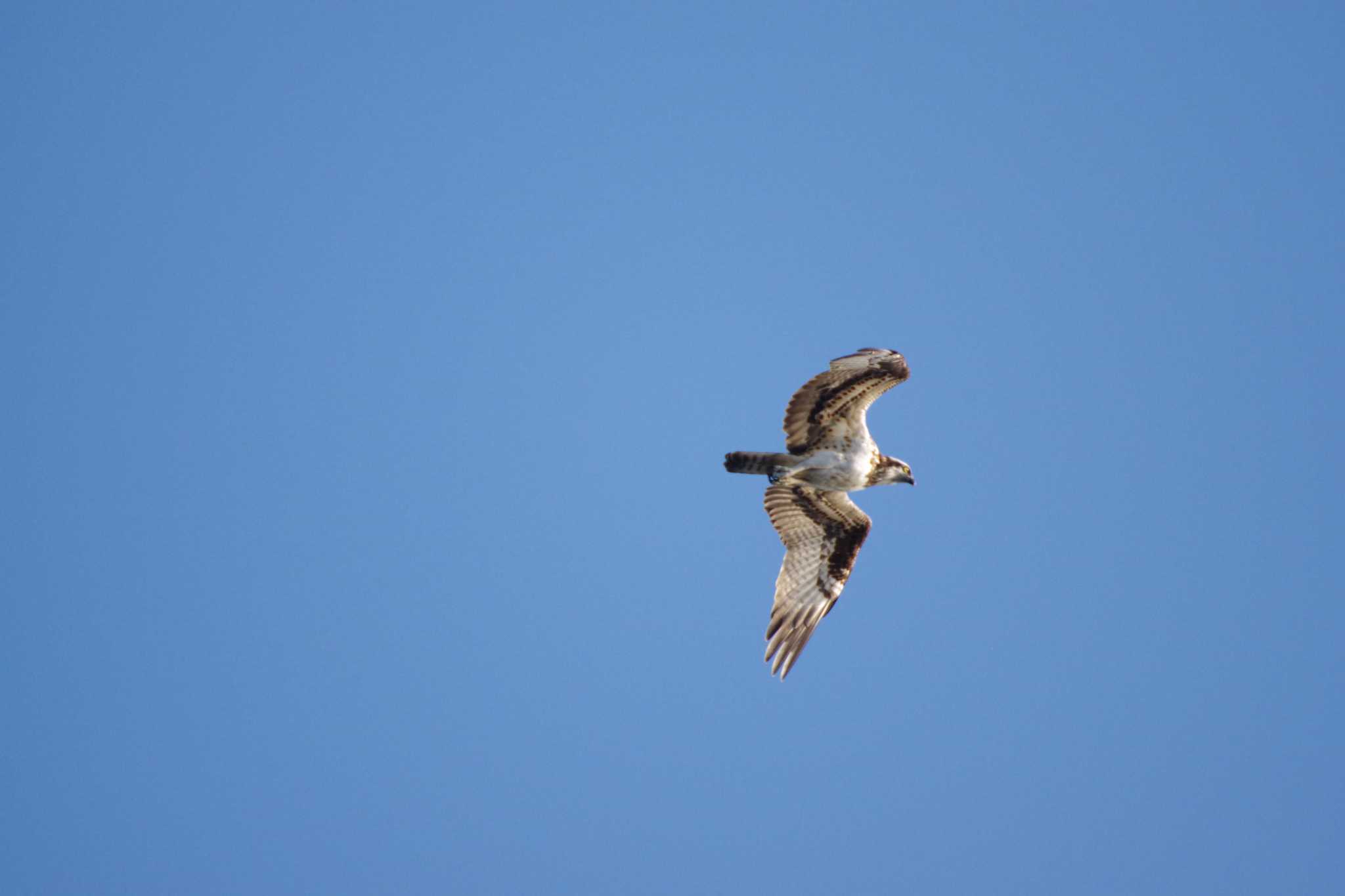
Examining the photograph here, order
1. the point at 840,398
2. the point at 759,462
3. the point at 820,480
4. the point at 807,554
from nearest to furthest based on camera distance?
the point at 840,398
the point at 759,462
the point at 820,480
the point at 807,554

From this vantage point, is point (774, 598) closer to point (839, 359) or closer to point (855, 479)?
point (855, 479)

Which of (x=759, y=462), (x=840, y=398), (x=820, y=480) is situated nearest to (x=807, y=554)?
(x=820, y=480)

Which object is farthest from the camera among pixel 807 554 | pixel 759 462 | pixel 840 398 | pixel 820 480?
pixel 807 554

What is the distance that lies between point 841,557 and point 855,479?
4.80 feet

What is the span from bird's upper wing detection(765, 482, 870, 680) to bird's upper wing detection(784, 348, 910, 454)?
40.3 inches

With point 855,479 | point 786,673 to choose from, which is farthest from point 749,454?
point 786,673

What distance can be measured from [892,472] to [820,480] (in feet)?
3.46

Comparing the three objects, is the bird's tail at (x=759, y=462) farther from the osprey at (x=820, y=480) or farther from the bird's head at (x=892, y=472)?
the bird's head at (x=892, y=472)

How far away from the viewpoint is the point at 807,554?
1694 cm

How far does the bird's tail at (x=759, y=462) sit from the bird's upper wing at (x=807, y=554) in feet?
2.37

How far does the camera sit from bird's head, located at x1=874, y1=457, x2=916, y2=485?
16.2 meters

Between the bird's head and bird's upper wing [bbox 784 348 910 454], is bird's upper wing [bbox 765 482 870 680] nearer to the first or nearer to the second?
the bird's head

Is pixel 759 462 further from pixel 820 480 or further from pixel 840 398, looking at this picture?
pixel 840 398

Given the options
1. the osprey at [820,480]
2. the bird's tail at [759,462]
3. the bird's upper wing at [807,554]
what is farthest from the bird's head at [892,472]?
the bird's tail at [759,462]
